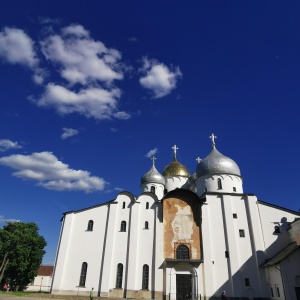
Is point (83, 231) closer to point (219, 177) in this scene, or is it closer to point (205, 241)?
point (205, 241)

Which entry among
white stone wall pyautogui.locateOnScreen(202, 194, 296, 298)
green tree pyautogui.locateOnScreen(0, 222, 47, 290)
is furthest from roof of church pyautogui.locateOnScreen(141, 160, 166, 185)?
green tree pyautogui.locateOnScreen(0, 222, 47, 290)

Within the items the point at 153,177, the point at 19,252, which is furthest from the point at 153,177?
the point at 19,252

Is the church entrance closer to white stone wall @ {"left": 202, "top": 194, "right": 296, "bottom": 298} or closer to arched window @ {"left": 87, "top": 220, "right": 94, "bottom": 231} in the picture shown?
white stone wall @ {"left": 202, "top": 194, "right": 296, "bottom": 298}

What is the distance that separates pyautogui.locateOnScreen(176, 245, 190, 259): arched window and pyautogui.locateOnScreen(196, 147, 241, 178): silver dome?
32.1 feet

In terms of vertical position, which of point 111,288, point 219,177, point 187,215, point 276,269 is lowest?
point 111,288

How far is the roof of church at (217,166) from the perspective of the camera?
102 feet

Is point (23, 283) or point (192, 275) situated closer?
point (192, 275)

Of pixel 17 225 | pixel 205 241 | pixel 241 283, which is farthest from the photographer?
pixel 17 225

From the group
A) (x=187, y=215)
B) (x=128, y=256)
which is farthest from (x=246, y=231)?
(x=128, y=256)

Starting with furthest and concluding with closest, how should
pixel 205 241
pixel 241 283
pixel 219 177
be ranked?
1. pixel 219 177
2. pixel 205 241
3. pixel 241 283

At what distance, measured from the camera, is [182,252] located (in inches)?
1003

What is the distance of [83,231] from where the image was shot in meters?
27.8

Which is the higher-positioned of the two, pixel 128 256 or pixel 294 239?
pixel 294 239

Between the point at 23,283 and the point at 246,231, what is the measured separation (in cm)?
3294
